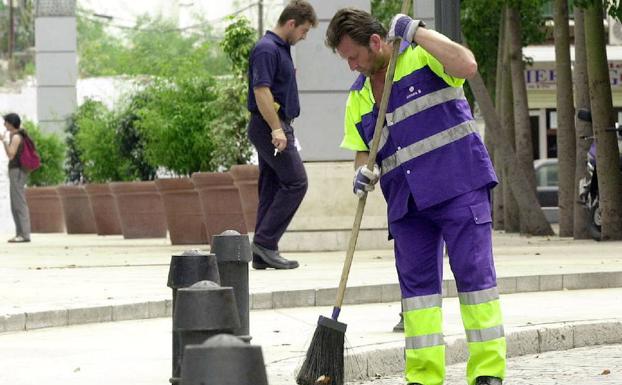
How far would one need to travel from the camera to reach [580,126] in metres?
22.4

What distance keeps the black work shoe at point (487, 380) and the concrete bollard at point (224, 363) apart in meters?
3.02

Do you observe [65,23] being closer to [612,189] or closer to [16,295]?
[612,189]

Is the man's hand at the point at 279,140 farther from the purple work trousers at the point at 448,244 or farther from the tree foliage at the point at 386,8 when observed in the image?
the tree foliage at the point at 386,8

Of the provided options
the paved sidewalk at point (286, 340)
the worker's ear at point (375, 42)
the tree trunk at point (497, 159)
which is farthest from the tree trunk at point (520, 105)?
the worker's ear at point (375, 42)

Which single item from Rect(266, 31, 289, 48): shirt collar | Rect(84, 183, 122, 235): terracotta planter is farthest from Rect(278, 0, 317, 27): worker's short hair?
Rect(84, 183, 122, 235): terracotta planter

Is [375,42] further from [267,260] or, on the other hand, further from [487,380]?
[267,260]

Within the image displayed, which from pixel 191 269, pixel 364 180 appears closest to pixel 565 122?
pixel 364 180

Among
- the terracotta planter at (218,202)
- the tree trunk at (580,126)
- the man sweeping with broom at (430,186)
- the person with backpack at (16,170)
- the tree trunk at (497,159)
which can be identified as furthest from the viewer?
the tree trunk at (497,159)

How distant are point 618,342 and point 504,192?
16.5 m

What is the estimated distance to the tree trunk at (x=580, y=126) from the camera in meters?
21.7

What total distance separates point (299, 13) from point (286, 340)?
460cm

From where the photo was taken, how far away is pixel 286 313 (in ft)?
38.0

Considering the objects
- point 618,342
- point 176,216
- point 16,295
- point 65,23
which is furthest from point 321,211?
point 65,23

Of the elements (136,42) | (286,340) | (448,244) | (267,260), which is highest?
(136,42)
